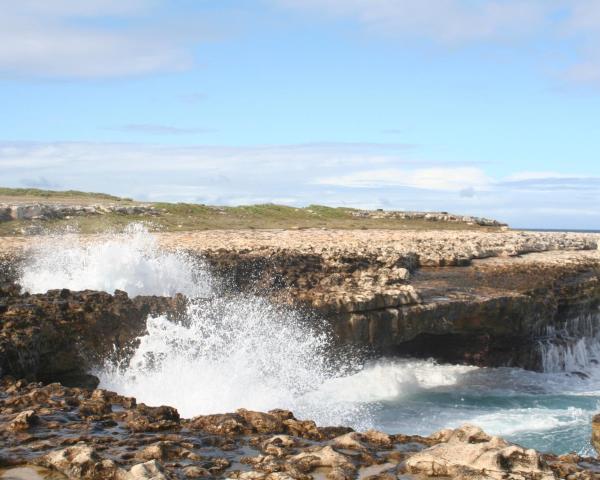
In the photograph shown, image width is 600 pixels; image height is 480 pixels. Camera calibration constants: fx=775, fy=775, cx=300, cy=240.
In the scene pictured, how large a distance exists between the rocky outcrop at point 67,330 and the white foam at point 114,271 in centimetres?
310

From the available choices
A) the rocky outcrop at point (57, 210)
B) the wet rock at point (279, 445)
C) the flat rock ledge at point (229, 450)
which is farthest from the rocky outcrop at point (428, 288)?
the wet rock at point (279, 445)

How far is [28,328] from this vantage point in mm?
12633

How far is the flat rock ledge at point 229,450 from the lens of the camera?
21.9 feet

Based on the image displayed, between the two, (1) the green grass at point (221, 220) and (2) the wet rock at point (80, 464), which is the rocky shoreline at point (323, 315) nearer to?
(2) the wet rock at point (80, 464)

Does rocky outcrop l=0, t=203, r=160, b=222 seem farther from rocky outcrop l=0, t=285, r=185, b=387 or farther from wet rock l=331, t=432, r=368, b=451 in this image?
wet rock l=331, t=432, r=368, b=451

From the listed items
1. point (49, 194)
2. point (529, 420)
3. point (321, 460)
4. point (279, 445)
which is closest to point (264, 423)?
point (279, 445)

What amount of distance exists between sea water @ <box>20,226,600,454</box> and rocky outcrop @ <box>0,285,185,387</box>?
12.9 inches

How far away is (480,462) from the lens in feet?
22.1

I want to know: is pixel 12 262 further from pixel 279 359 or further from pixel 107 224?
pixel 107 224

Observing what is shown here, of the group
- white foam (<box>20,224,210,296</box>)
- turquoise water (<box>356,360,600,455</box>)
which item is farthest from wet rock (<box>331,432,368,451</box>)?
white foam (<box>20,224,210,296</box>)

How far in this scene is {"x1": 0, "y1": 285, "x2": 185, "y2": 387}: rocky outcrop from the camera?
12.2 meters

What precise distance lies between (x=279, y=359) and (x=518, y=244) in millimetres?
17177

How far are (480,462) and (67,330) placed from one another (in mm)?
8559

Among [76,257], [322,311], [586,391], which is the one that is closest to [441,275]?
[586,391]
